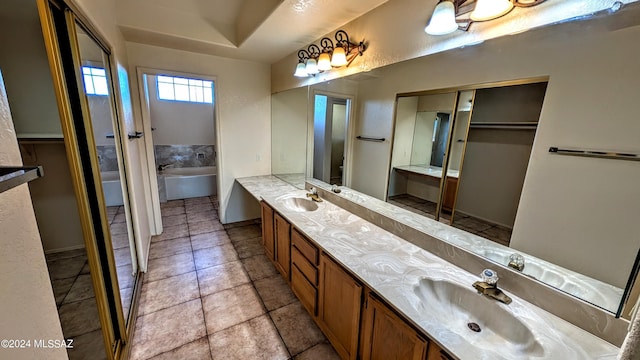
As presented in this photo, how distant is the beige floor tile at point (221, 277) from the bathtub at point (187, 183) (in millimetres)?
2907

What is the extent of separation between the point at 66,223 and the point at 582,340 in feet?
8.26

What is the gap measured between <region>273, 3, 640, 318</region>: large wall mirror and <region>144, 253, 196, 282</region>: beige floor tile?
8.12ft

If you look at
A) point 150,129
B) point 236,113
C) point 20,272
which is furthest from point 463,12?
point 150,129

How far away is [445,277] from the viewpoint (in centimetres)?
123

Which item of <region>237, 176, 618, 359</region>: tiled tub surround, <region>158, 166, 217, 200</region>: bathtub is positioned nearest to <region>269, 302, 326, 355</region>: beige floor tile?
<region>237, 176, 618, 359</region>: tiled tub surround

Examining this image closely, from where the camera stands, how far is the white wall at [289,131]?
312 centimetres

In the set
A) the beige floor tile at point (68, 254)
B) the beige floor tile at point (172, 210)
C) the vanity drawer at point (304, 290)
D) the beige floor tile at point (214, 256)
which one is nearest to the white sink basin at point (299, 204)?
the vanity drawer at point (304, 290)

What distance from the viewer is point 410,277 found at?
1223 mm

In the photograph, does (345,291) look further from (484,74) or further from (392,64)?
(392,64)

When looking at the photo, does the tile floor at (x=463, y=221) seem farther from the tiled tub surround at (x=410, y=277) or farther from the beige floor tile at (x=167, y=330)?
the beige floor tile at (x=167, y=330)

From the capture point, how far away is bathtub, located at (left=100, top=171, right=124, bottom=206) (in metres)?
1.52

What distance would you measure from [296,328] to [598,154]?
2002 mm

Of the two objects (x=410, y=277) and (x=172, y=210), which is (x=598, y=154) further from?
(x=172, y=210)

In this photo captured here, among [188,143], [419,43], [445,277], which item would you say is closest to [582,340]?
[445,277]
